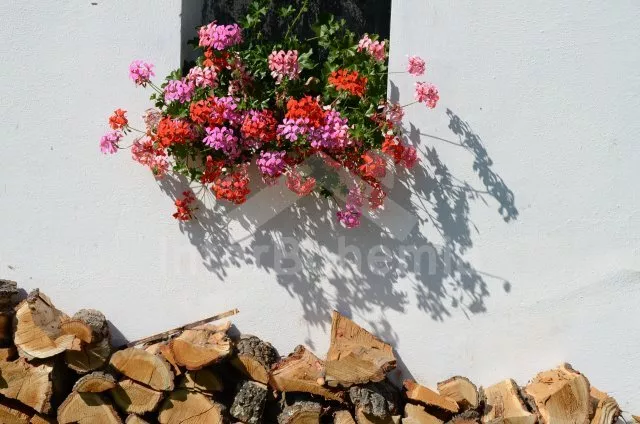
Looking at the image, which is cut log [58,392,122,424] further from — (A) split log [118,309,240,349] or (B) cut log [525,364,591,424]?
(B) cut log [525,364,591,424]

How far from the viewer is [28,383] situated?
3.51m

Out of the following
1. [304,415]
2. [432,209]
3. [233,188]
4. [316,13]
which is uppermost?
[316,13]

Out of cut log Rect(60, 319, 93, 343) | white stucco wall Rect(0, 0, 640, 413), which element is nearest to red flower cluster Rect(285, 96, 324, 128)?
white stucco wall Rect(0, 0, 640, 413)

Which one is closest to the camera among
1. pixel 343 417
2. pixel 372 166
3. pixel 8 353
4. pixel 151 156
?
pixel 372 166

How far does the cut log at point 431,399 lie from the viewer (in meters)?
3.42

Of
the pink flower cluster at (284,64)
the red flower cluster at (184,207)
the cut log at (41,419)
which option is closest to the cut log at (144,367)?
the cut log at (41,419)

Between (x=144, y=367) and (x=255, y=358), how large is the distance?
0.53m

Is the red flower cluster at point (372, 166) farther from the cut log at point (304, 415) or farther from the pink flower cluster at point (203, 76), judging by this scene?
the cut log at point (304, 415)

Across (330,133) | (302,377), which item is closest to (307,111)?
(330,133)

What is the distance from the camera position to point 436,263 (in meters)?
3.57

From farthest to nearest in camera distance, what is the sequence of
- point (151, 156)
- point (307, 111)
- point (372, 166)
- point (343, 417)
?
1. point (151, 156)
2. point (343, 417)
3. point (372, 166)
4. point (307, 111)

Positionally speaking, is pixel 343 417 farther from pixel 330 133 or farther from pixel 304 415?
pixel 330 133

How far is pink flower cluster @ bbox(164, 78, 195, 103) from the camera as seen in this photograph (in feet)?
10.9

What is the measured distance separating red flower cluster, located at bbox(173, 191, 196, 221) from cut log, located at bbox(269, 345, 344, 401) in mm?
854
